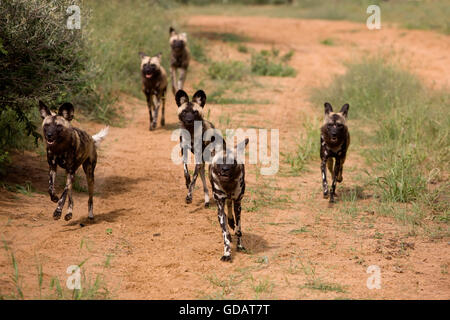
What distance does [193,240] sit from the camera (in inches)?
229

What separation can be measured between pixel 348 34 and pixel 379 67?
739cm

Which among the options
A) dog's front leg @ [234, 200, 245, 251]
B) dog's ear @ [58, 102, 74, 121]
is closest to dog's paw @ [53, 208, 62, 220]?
dog's ear @ [58, 102, 74, 121]

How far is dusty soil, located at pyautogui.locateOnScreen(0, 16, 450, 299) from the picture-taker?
15.5 ft

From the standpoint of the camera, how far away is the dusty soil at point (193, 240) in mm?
4734

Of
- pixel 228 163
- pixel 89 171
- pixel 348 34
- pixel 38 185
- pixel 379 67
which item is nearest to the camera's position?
pixel 228 163

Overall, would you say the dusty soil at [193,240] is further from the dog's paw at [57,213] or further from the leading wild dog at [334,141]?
the leading wild dog at [334,141]

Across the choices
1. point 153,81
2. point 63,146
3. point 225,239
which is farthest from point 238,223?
point 153,81

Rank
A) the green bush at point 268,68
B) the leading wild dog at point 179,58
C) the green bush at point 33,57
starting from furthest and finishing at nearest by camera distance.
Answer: the green bush at point 268,68 < the leading wild dog at point 179,58 < the green bush at point 33,57

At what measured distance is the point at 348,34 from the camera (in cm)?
1827

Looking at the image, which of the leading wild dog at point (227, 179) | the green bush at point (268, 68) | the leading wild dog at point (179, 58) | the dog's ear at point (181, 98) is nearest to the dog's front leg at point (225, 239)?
the leading wild dog at point (227, 179)

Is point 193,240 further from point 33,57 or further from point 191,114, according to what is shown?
point 33,57

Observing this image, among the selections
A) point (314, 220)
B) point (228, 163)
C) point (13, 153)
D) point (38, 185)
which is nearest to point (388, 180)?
point (314, 220)

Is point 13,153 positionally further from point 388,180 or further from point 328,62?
point 328,62

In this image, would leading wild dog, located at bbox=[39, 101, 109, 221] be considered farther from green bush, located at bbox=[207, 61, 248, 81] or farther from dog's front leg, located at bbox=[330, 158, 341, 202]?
green bush, located at bbox=[207, 61, 248, 81]
